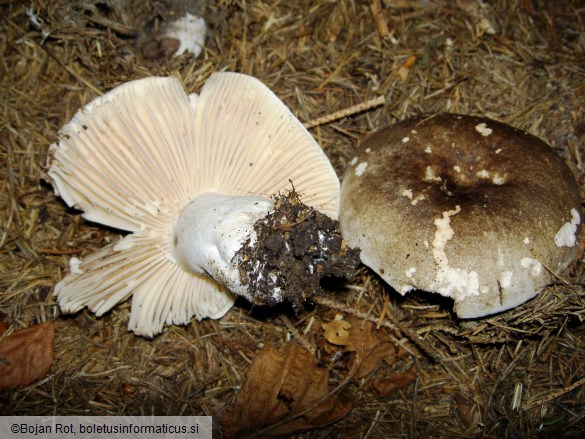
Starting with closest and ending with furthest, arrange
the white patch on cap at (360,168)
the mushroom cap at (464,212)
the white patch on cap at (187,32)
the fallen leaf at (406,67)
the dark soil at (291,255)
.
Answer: the dark soil at (291,255), the mushroom cap at (464,212), the white patch on cap at (360,168), the white patch on cap at (187,32), the fallen leaf at (406,67)

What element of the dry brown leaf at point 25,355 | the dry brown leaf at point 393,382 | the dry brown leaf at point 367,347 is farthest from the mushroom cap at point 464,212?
the dry brown leaf at point 25,355

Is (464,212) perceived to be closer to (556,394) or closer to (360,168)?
(360,168)

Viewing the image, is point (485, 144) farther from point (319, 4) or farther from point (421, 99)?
point (319, 4)

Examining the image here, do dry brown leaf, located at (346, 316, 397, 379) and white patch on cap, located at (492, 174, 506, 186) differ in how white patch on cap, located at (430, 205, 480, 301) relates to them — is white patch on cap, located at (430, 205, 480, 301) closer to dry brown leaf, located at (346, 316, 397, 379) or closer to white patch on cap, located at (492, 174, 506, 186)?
white patch on cap, located at (492, 174, 506, 186)

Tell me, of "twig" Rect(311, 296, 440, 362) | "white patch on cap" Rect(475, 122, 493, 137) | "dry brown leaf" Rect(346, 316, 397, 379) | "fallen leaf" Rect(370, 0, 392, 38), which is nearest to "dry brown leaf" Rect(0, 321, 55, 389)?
"twig" Rect(311, 296, 440, 362)

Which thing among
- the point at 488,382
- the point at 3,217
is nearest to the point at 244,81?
the point at 3,217

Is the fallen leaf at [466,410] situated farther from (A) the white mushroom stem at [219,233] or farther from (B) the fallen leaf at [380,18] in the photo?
(B) the fallen leaf at [380,18]
